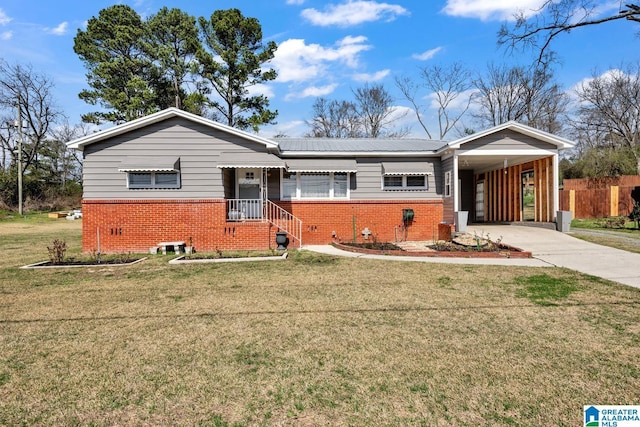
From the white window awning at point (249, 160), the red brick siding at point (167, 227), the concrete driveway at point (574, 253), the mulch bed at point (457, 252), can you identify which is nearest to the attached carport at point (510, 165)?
the concrete driveway at point (574, 253)

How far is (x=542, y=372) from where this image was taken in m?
3.26

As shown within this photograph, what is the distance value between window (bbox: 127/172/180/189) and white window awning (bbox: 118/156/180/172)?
0.35m

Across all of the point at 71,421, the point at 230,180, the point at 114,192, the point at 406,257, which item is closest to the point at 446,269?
the point at 406,257

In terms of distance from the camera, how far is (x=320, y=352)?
378 centimetres

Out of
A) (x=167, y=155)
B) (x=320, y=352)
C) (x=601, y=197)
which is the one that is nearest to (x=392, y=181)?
(x=167, y=155)

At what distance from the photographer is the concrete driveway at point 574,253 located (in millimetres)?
7357

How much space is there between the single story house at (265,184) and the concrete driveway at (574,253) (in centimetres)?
183

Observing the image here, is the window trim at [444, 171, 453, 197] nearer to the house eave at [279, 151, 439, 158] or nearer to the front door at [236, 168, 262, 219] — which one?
the house eave at [279, 151, 439, 158]

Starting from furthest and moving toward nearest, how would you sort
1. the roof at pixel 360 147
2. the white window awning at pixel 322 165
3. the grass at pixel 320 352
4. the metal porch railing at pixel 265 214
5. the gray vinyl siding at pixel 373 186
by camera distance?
the gray vinyl siding at pixel 373 186 < the roof at pixel 360 147 < the white window awning at pixel 322 165 < the metal porch railing at pixel 265 214 < the grass at pixel 320 352

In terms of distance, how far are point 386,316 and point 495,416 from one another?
2312 millimetres

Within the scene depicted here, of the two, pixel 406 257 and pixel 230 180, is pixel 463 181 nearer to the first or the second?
pixel 406 257

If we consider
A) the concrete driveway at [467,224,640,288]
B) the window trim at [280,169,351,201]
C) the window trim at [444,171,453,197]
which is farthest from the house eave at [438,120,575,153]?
the window trim at [280,169,351,201]

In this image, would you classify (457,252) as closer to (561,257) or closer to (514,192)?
(561,257)

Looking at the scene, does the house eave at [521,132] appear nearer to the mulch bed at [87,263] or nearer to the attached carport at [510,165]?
the attached carport at [510,165]
